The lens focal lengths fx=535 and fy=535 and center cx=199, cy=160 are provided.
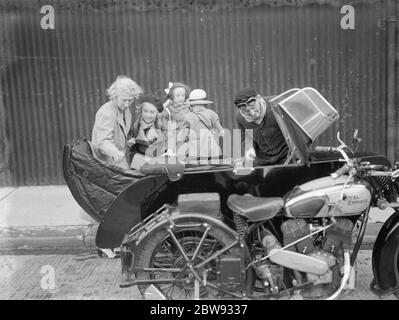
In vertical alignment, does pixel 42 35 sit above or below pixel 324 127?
above

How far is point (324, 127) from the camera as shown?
3.98m

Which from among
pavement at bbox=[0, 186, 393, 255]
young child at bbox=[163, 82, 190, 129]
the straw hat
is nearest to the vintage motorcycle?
pavement at bbox=[0, 186, 393, 255]

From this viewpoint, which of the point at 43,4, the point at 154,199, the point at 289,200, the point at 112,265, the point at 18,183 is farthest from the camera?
the point at 18,183

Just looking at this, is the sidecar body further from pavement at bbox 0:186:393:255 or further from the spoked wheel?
pavement at bbox 0:186:393:255

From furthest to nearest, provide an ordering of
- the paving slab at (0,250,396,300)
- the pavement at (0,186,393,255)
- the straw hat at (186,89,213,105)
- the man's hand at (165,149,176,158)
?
1. the pavement at (0,186,393,255)
2. the straw hat at (186,89,213,105)
3. the man's hand at (165,149,176,158)
4. the paving slab at (0,250,396,300)

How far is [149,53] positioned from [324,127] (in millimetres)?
Answer: 4437

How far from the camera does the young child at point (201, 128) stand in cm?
532

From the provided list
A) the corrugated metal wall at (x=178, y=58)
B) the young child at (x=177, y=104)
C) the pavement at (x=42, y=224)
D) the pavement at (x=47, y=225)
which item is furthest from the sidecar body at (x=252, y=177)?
the corrugated metal wall at (x=178, y=58)

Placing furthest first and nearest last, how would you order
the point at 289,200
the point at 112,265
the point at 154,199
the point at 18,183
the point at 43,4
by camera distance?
the point at 18,183, the point at 43,4, the point at 112,265, the point at 154,199, the point at 289,200

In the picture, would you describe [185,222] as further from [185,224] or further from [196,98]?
[196,98]

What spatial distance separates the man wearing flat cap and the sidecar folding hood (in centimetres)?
31

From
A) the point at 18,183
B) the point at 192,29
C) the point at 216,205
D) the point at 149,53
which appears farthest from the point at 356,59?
the point at 18,183

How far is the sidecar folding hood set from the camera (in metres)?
3.92
